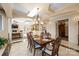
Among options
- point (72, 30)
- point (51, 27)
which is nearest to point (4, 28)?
point (51, 27)

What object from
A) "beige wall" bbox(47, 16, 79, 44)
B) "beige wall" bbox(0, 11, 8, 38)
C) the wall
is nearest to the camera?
the wall

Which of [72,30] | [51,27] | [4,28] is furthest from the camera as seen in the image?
[4,28]

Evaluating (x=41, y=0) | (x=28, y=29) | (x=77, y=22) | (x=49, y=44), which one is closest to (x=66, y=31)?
(x=49, y=44)

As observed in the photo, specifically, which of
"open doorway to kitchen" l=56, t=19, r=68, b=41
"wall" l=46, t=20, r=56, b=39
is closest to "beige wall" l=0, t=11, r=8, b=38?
"wall" l=46, t=20, r=56, b=39

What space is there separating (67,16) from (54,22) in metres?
0.87

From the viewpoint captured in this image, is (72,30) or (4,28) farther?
(4,28)

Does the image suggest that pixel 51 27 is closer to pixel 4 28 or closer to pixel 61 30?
pixel 61 30

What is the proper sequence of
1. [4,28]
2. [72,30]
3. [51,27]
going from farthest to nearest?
[4,28] < [72,30] < [51,27]

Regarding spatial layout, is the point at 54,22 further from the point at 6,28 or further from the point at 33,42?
the point at 6,28

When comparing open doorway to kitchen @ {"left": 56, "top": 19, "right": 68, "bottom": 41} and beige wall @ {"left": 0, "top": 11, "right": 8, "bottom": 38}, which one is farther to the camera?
beige wall @ {"left": 0, "top": 11, "right": 8, "bottom": 38}

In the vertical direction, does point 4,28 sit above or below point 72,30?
above

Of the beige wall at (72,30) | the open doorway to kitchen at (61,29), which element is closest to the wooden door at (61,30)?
the open doorway to kitchen at (61,29)

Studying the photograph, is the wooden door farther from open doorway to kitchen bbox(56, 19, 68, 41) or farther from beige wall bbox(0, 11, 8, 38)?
beige wall bbox(0, 11, 8, 38)

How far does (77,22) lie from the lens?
4465 mm
